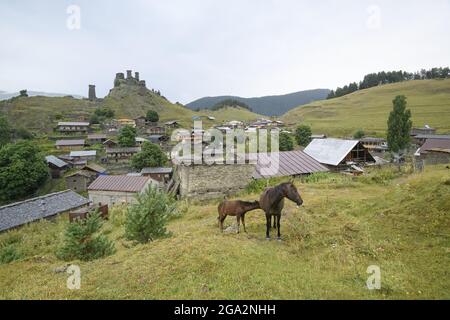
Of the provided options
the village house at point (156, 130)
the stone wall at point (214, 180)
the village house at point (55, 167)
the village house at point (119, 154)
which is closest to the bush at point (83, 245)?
the stone wall at point (214, 180)

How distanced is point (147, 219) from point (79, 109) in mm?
126014

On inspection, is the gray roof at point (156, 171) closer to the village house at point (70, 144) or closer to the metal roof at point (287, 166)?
the village house at point (70, 144)

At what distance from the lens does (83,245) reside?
11188 millimetres

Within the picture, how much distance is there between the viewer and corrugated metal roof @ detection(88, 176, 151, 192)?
132 feet

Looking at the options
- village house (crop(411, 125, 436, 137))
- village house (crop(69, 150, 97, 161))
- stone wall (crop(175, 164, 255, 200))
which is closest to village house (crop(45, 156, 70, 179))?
village house (crop(69, 150, 97, 161))

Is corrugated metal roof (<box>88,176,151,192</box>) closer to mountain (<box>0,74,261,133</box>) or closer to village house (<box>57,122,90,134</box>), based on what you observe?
village house (<box>57,122,90,134</box>)

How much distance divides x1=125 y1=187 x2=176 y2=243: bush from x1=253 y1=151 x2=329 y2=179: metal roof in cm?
1173

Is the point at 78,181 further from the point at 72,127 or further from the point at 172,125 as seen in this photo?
the point at 172,125

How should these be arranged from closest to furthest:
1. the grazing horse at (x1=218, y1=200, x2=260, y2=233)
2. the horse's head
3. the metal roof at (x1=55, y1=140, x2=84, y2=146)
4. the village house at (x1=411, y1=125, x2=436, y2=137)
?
the horse's head, the grazing horse at (x1=218, y1=200, x2=260, y2=233), the village house at (x1=411, y1=125, x2=436, y2=137), the metal roof at (x1=55, y1=140, x2=84, y2=146)

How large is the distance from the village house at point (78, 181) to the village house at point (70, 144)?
72.1 feet

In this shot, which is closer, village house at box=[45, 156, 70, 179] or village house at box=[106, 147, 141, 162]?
village house at box=[45, 156, 70, 179]

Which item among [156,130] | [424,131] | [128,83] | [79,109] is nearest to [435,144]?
[424,131]

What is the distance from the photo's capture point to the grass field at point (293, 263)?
6.67 metres
